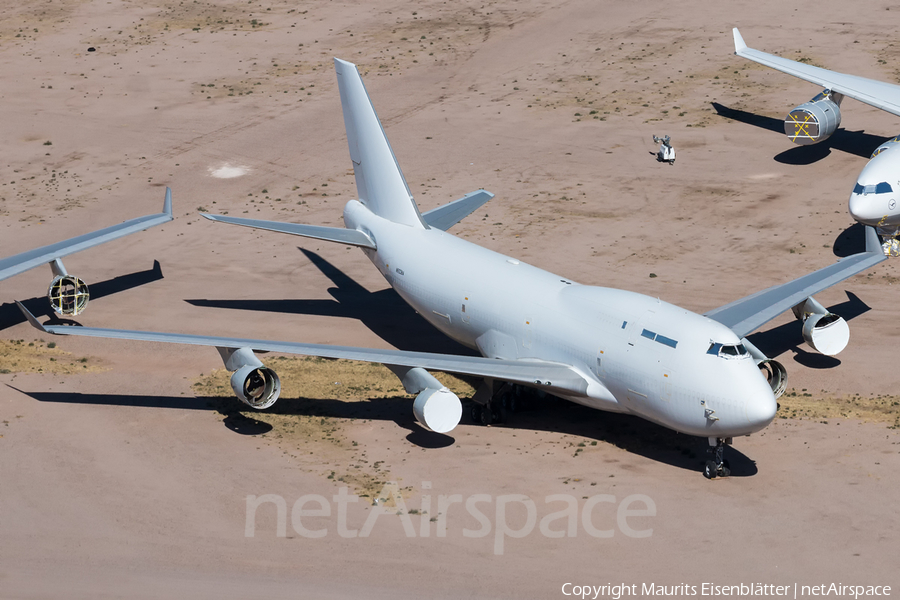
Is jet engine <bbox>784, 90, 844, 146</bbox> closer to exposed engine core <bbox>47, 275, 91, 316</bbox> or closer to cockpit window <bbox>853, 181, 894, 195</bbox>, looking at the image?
cockpit window <bbox>853, 181, 894, 195</bbox>

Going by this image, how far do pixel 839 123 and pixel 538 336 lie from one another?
3622 centimetres

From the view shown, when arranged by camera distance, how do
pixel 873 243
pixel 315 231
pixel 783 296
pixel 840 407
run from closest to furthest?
1. pixel 840 407
2. pixel 783 296
3. pixel 873 243
4. pixel 315 231

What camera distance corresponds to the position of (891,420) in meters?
37.6

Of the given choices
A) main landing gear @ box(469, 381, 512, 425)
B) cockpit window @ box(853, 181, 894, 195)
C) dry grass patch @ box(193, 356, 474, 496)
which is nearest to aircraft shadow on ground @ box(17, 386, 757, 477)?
dry grass patch @ box(193, 356, 474, 496)

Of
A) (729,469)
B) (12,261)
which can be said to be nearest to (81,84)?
(12,261)

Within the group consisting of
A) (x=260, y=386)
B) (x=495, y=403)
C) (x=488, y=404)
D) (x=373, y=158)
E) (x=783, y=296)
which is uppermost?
(x=373, y=158)

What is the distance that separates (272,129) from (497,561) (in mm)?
47907

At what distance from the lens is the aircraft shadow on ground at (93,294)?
4803cm

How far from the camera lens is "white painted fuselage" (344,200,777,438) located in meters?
32.2

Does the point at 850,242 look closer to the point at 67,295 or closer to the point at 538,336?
the point at 538,336

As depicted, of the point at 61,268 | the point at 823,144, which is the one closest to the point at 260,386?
the point at 61,268

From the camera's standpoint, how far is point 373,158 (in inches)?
1767

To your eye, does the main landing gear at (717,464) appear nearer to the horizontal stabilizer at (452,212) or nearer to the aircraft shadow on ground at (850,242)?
the horizontal stabilizer at (452,212)

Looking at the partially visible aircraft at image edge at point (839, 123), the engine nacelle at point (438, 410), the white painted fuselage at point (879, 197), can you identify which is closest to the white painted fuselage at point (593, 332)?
the engine nacelle at point (438, 410)
